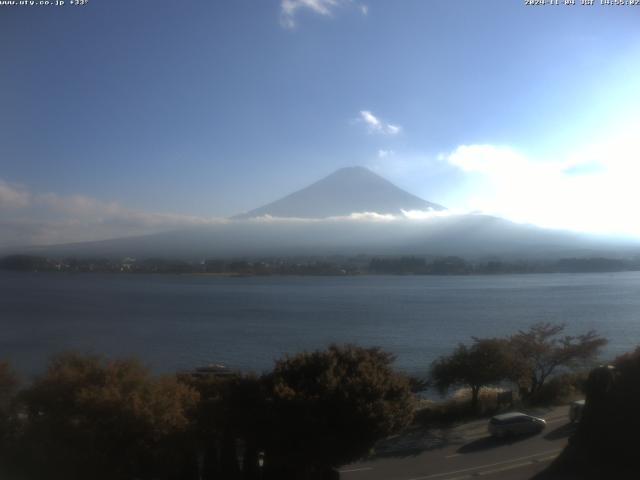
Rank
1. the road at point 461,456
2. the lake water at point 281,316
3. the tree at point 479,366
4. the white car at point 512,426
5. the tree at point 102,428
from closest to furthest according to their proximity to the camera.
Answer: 1. the tree at point 102,428
2. the road at point 461,456
3. the white car at point 512,426
4. the tree at point 479,366
5. the lake water at point 281,316

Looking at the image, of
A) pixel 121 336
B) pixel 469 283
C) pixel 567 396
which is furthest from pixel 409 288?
pixel 567 396

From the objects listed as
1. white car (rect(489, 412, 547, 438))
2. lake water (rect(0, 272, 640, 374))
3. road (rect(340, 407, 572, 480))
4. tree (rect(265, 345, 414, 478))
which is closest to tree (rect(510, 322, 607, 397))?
road (rect(340, 407, 572, 480))

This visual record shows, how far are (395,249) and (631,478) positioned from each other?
7812 cm

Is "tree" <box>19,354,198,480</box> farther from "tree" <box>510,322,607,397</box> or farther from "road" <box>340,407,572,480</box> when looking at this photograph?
"tree" <box>510,322,607,397</box>

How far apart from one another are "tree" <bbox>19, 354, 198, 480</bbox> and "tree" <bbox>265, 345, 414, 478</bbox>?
3.44ft

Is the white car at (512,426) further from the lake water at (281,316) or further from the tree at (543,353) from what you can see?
the lake water at (281,316)

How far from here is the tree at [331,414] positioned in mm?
5789

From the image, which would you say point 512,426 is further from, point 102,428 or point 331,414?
point 102,428

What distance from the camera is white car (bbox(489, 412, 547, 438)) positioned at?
8.30 metres

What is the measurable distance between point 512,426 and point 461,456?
1244 mm

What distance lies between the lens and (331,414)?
5820 mm

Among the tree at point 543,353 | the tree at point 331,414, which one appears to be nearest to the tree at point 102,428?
the tree at point 331,414

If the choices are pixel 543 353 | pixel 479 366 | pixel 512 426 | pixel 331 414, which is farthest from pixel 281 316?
pixel 331 414

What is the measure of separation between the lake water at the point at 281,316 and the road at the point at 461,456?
14.4 ft
